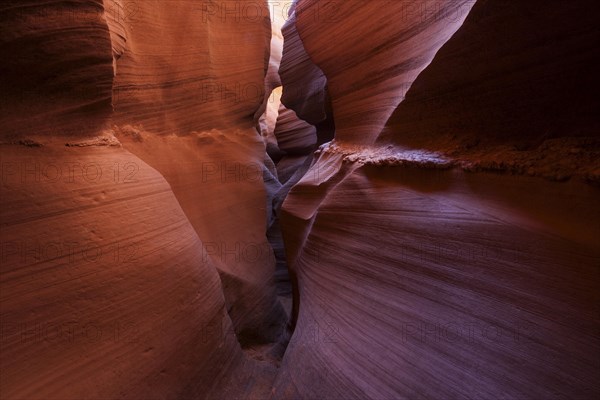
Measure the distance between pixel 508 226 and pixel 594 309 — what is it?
42 centimetres

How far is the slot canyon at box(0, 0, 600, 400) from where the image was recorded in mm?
1338

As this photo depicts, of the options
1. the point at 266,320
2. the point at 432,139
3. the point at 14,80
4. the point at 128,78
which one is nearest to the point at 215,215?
the point at 266,320

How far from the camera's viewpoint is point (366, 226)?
223 centimetres

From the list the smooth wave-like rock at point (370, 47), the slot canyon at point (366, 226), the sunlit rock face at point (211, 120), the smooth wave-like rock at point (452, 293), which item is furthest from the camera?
the sunlit rock face at point (211, 120)

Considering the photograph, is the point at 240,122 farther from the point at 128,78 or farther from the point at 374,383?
the point at 374,383

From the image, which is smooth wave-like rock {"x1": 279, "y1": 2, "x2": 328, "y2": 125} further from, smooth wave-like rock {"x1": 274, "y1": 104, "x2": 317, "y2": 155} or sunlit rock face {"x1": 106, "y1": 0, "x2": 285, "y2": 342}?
smooth wave-like rock {"x1": 274, "y1": 104, "x2": 317, "y2": 155}

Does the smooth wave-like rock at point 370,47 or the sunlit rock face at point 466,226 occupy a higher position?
the smooth wave-like rock at point 370,47

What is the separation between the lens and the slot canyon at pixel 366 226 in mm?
1338

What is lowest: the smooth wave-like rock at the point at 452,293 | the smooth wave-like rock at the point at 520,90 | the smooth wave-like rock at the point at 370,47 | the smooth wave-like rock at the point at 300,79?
the smooth wave-like rock at the point at 452,293

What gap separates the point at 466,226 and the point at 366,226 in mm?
725

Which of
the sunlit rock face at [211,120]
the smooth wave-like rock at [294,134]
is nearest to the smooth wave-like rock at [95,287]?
the sunlit rock face at [211,120]

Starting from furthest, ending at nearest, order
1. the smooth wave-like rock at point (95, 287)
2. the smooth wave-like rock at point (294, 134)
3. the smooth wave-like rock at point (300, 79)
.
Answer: the smooth wave-like rock at point (294, 134) → the smooth wave-like rock at point (300, 79) → the smooth wave-like rock at point (95, 287)

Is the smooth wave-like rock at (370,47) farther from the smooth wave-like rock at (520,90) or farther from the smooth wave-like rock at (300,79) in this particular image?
the smooth wave-like rock at (300,79)

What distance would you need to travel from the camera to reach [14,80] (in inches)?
78.2
